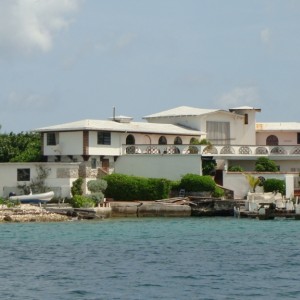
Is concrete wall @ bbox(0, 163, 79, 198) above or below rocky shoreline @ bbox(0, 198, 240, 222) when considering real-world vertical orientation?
above

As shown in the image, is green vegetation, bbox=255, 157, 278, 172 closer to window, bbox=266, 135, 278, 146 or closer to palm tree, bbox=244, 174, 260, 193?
palm tree, bbox=244, 174, 260, 193

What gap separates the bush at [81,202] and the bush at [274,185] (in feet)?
40.7

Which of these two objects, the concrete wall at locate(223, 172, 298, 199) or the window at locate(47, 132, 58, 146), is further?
the window at locate(47, 132, 58, 146)

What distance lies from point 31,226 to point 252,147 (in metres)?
22.7

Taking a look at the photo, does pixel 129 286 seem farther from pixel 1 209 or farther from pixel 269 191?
pixel 269 191

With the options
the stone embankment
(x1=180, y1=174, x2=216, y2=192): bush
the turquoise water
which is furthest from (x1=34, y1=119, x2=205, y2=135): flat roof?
the turquoise water

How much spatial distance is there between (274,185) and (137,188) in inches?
372

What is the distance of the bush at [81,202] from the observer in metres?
65.1

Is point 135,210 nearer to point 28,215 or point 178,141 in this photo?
point 28,215

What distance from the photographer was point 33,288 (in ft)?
107

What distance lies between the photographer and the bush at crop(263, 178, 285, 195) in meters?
69.4

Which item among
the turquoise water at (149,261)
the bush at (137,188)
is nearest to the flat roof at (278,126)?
the bush at (137,188)

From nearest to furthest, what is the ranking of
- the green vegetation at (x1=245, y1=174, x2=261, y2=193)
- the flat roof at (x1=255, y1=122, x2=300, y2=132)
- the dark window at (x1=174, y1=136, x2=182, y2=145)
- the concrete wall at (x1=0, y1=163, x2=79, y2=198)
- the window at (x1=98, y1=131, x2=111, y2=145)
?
the concrete wall at (x1=0, y1=163, x2=79, y2=198), the green vegetation at (x1=245, y1=174, x2=261, y2=193), the window at (x1=98, y1=131, x2=111, y2=145), the dark window at (x1=174, y1=136, x2=182, y2=145), the flat roof at (x1=255, y1=122, x2=300, y2=132)

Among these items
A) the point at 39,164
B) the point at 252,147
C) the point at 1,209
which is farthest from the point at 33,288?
the point at 252,147
